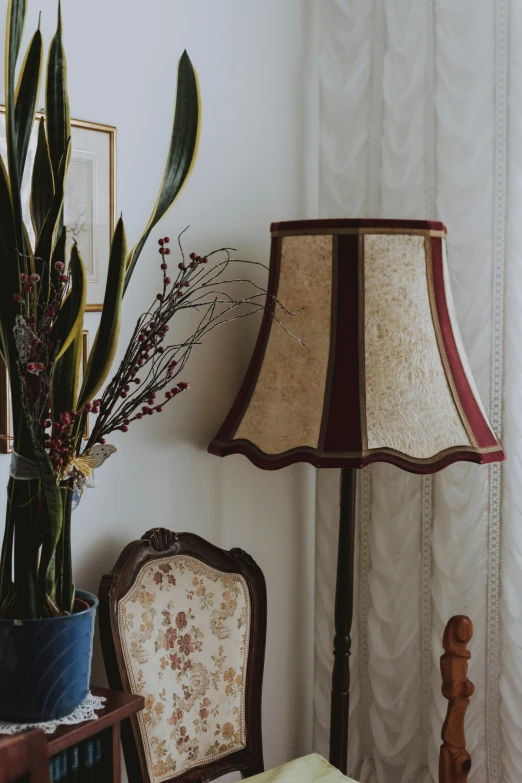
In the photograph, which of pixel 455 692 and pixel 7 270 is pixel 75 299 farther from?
pixel 455 692

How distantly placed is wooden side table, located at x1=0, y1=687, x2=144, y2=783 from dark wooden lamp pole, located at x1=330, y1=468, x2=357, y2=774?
2.05 ft

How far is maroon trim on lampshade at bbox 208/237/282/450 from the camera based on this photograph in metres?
1.87

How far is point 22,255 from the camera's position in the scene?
127 cm

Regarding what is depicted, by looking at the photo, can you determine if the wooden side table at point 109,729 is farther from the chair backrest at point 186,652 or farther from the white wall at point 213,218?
the white wall at point 213,218

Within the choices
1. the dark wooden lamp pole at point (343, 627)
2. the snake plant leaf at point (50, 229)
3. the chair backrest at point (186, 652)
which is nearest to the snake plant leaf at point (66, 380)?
the snake plant leaf at point (50, 229)

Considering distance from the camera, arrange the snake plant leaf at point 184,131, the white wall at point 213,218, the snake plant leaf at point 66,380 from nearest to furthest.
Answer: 1. the snake plant leaf at point 66,380
2. the snake plant leaf at point 184,131
3. the white wall at point 213,218

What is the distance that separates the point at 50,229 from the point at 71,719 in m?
0.75

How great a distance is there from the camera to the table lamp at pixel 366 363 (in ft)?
5.65

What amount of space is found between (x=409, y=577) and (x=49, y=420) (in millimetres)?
1161

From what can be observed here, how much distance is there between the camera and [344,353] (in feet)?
5.79

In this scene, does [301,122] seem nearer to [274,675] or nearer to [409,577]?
[409,577]

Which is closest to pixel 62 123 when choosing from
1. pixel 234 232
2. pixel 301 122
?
pixel 234 232

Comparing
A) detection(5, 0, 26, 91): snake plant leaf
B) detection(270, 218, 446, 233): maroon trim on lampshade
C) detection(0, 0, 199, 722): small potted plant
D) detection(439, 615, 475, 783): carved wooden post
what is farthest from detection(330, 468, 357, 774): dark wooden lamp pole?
detection(5, 0, 26, 91): snake plant leaf

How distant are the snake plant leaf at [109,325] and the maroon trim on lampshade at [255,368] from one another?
0.51m
